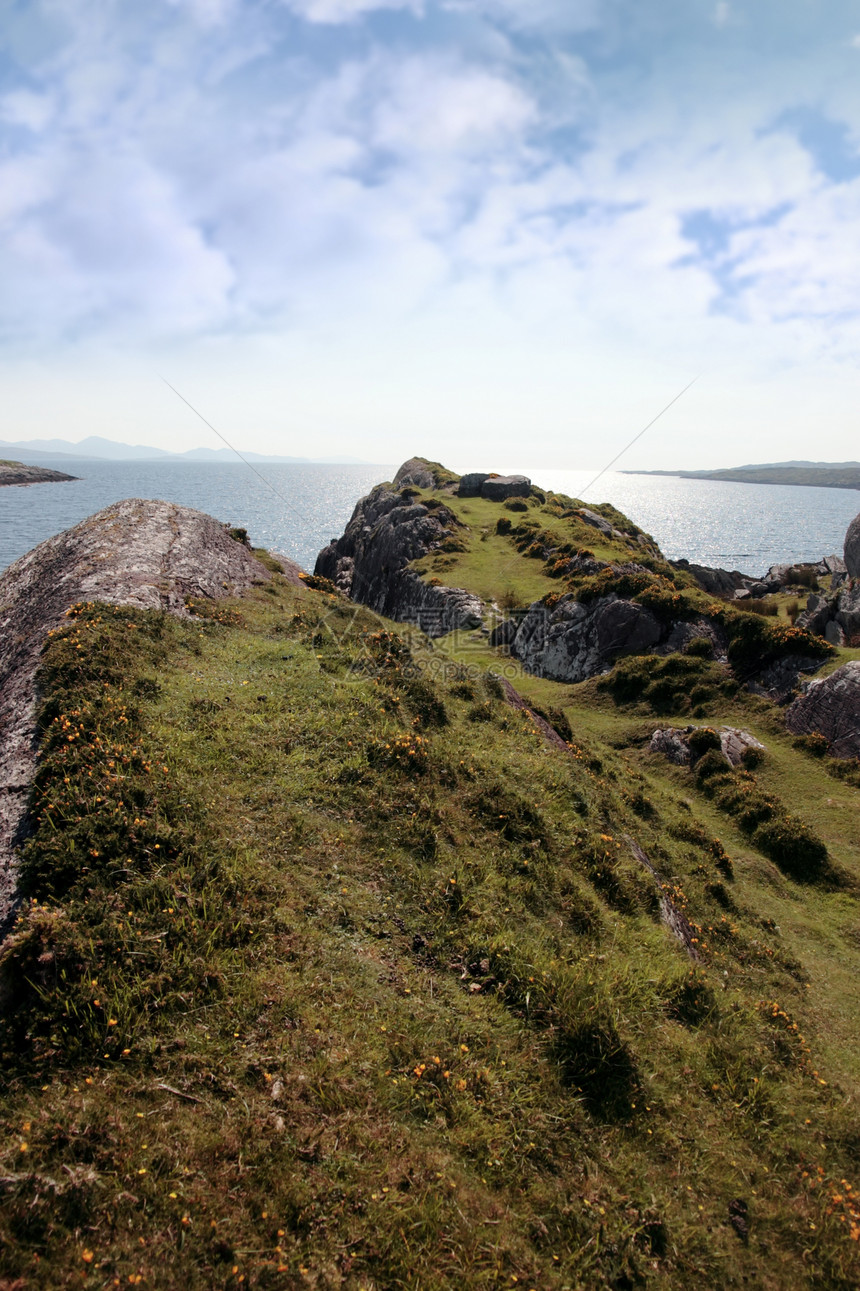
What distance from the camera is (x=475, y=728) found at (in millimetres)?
16375

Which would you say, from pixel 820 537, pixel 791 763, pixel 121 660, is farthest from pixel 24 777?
pixel 820 537

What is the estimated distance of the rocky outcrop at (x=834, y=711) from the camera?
82.9 feet

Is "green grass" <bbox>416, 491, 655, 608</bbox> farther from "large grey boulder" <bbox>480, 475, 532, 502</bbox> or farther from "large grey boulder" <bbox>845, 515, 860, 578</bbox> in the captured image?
"large grey boulder" <bbox>845, 515, 860, 578</bbox>

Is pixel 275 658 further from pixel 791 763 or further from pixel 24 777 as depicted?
pixel 791 763

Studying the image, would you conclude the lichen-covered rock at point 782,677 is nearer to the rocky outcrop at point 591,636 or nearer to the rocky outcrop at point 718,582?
the rocky outcrop at point 591,636

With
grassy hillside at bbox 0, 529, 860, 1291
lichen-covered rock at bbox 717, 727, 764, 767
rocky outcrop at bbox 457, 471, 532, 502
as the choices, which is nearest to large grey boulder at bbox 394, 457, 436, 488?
rocky outcrop at bbox 457, 471, 532, 502

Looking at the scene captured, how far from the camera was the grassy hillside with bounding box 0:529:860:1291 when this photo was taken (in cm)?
531

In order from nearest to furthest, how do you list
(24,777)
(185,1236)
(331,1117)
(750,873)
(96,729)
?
(185,1236) → (331,1117) → (24,777) → (96,729) → (750,873)

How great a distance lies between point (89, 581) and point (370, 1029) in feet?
60.3

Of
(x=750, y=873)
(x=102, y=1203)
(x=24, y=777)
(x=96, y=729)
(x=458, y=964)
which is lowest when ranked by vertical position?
(x=750, y=873)

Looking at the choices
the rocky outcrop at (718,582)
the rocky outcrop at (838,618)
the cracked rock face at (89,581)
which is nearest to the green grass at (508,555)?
the rocky outcrop at (718,582)

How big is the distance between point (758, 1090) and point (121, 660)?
1503 centimetres

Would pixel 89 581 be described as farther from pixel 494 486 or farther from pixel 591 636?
pixel 494 486

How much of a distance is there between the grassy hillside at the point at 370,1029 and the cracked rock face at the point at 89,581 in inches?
27.9
